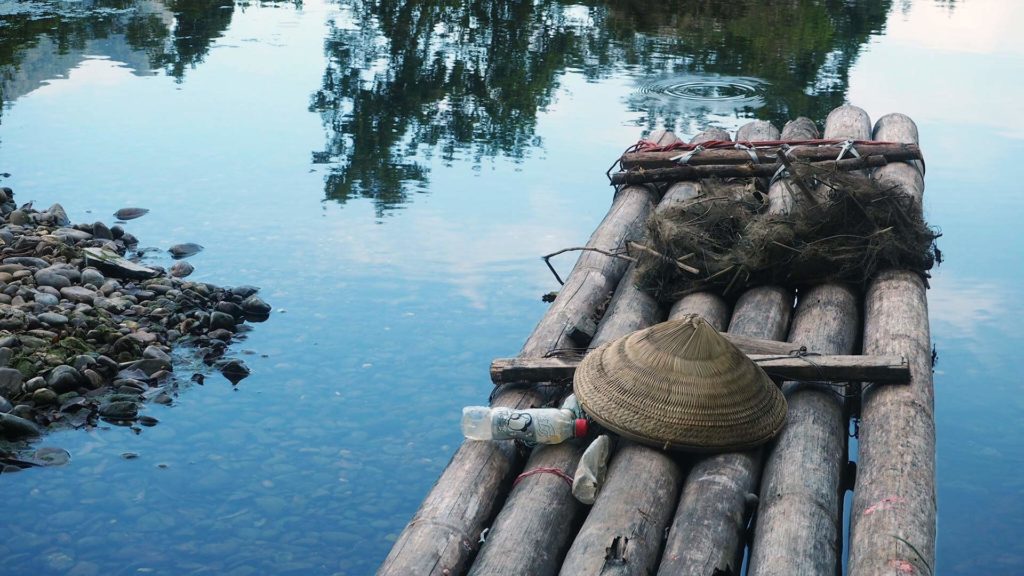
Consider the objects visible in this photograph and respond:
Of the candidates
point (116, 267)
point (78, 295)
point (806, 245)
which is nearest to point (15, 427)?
point (78, 295)

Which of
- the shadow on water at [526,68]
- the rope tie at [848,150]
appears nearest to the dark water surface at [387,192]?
the shadow on water at [526,68]

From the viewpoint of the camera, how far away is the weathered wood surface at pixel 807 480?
493 centimetres

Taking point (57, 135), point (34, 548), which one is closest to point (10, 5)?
A: point (57, 135)

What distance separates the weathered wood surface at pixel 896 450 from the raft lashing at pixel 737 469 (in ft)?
0.04

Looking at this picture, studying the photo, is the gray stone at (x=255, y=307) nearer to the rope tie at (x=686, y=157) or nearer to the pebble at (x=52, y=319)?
the pebble at (x=52, y=319)

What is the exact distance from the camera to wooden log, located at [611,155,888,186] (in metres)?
9.68

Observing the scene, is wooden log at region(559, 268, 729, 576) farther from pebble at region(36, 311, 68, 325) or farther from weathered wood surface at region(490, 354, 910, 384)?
pebble at region(36, 311, 68, 325)

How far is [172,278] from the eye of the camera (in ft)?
32.3

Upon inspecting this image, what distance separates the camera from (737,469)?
565cm

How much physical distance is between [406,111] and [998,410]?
30.4 feet

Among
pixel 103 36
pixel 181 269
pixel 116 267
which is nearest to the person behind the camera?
pixel 116 267

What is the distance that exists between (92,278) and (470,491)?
5.34 meters

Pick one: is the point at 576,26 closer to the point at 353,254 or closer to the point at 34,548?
the point at 353,254

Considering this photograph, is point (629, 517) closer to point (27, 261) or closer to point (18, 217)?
point (27, 261)
